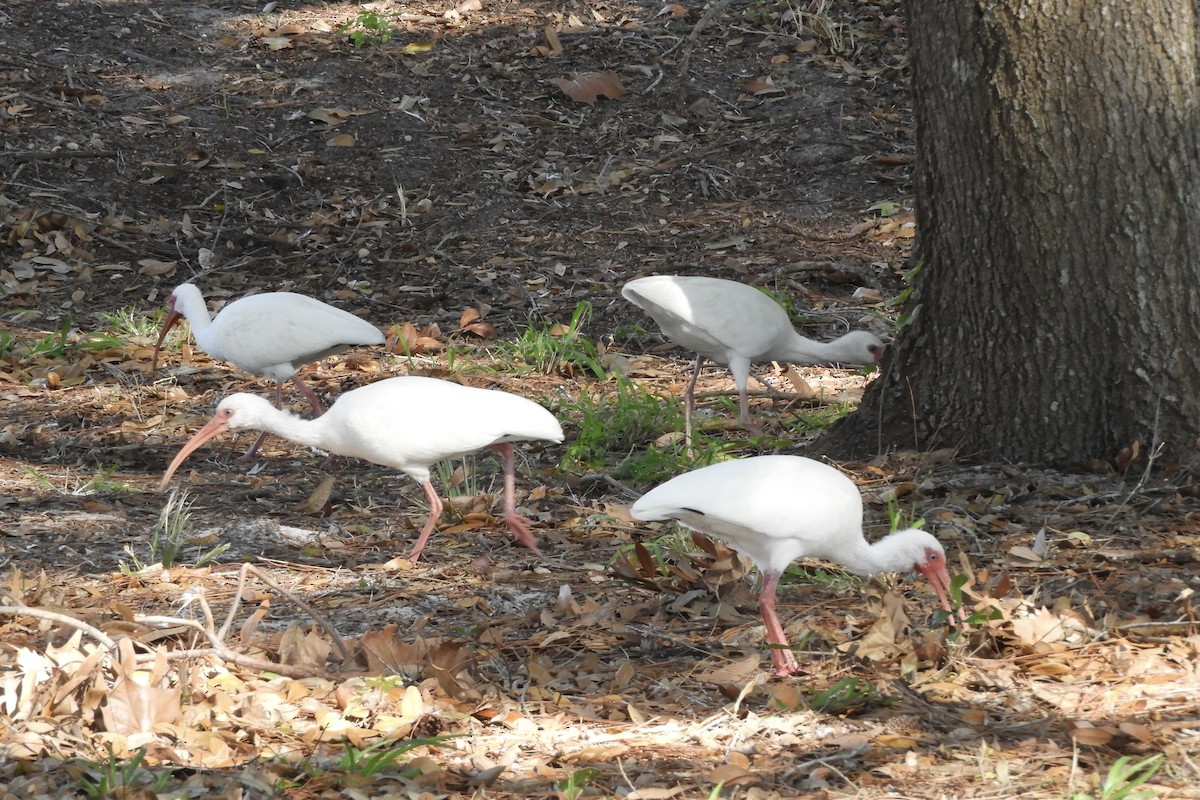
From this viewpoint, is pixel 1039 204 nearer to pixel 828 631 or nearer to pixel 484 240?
pixel 828 631

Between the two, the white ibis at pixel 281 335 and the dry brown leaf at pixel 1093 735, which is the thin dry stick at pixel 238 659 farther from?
the white ibis at pixel 281 335

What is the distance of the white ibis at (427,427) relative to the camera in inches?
181

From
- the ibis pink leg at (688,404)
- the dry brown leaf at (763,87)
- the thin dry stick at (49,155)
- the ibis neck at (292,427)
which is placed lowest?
the ibis pink leg at (688,404)

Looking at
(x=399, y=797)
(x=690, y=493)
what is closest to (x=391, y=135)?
(x=690, y=493)

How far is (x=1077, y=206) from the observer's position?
14.6 ft

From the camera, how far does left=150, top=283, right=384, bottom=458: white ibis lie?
6305 millimetres

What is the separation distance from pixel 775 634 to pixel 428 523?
4.80ft

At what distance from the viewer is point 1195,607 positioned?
3.55m

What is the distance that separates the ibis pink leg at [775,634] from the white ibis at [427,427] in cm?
109

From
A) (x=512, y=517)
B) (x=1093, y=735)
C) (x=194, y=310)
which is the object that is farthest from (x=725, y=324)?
(x=1093, y=735)

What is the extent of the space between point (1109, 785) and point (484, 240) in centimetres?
641

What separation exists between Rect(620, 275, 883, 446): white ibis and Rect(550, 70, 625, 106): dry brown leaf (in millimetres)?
4087

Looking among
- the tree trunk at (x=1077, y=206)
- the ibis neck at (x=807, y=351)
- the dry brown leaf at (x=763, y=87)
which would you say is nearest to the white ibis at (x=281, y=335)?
the ibis neck at (x=807, y=351)

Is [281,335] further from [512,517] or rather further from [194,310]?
[512,517]
